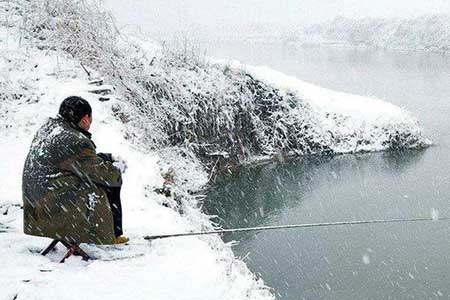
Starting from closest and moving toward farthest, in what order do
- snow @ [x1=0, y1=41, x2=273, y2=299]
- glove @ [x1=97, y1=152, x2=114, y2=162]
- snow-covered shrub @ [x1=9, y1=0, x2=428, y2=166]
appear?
snow @ [x1=0, y1=41, x2=273, y2=299] < glove @ [x1=97, y1=152, x2=114, y2=162] < snow-covered shrub @ [x1=9, y1=0, x2=428, y2=166]

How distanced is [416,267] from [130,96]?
8.46 meters

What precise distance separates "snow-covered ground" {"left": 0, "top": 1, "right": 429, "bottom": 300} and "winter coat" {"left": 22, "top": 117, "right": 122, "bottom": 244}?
0.34 m

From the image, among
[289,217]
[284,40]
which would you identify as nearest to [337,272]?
[289,217]

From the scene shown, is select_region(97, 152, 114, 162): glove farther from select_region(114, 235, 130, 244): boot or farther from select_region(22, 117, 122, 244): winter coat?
select_region(114, 235, 130, 244): boot

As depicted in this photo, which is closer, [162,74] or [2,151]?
[2,151]

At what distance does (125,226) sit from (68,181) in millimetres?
1380

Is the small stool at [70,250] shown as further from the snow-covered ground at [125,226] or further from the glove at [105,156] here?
the glove at [105,156]

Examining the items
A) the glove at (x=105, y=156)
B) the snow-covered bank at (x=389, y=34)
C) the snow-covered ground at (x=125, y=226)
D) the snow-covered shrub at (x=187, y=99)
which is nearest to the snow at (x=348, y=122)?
the snow-covered shrub at (x=187, y=99)

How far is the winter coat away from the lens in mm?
3949

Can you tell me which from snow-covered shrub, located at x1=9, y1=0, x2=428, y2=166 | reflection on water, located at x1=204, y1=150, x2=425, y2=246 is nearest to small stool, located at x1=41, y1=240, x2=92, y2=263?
snow-covered shrub, located at x1=9, y1=0, x2=428, y2=166

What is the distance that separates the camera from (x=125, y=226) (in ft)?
17.2

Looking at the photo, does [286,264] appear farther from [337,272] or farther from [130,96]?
[130,96]

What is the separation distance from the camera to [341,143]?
2436 centimetres

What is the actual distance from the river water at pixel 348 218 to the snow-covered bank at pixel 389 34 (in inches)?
2078
